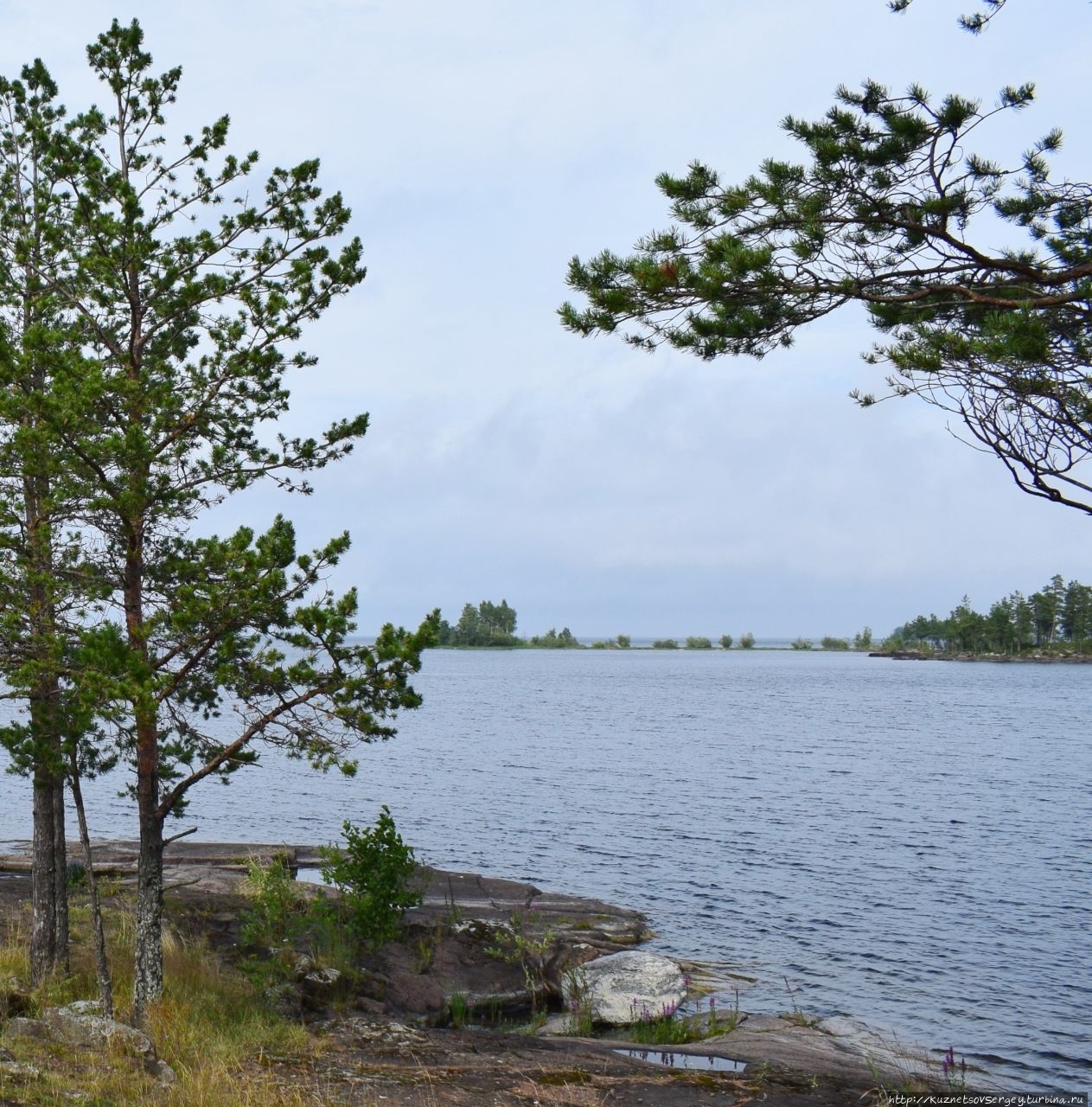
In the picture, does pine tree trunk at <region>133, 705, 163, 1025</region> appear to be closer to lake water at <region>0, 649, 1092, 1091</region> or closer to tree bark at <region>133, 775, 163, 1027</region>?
tree bark at <region>133, 775, 163, 1027</region>

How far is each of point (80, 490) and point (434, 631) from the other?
14.6 feet

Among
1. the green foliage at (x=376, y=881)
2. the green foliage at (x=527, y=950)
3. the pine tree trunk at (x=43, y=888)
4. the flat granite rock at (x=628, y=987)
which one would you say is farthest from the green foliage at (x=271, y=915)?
the flat granite rock at (x=628, y=987)

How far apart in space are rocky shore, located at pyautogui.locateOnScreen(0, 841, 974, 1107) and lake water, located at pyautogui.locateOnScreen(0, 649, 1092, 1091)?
1859mm

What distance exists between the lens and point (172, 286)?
12.4m

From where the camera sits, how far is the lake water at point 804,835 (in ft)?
55.3

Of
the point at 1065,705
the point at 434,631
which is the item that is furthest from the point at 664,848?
the point at 1065,705

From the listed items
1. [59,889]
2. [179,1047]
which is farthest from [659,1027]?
[59,889]

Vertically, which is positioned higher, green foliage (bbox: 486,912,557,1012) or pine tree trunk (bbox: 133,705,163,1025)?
pine tree trunk (bbox: 133,705,163,1025)

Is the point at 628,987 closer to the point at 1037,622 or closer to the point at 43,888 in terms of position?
the point at 43,888

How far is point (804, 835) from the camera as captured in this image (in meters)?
30.1

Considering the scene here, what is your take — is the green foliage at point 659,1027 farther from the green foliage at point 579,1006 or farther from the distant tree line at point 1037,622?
the distant tree line at point 1037,622

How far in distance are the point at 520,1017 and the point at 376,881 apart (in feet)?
10.8

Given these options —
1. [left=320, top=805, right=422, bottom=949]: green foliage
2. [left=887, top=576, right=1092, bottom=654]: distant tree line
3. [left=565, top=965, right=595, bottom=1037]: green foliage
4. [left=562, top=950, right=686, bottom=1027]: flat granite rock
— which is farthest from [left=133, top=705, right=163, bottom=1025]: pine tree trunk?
[left=887, top=576, right=1092, bottom=654]: distant tree line

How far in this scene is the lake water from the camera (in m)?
16.8
